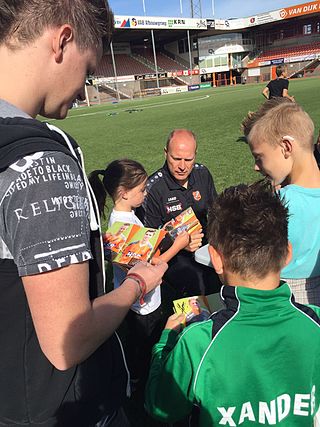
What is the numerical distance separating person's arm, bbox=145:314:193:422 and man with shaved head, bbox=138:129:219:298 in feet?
6.58

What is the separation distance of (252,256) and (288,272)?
92cm

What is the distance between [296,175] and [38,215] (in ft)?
5.74

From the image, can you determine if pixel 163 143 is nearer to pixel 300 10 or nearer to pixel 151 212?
pixel 151 212

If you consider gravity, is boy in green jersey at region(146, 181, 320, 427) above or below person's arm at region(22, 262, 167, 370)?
below

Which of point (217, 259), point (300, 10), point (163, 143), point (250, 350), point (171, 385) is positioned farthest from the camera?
point (300, 10)

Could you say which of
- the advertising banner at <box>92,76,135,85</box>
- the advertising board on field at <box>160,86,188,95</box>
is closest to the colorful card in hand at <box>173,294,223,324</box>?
the advertising banner at <box>92,76,135,85</box>

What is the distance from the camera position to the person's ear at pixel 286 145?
2.18 meters

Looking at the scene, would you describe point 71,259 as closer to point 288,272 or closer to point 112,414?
point 112,414

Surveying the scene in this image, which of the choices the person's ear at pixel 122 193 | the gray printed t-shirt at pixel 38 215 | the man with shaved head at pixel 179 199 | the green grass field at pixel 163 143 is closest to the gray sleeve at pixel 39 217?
the gray printed t-shirt at pixel 38 215

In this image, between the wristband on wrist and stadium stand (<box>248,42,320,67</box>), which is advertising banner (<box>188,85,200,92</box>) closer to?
stadium stand (<box>248,42,320,67</box>)

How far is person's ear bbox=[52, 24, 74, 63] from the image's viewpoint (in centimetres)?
97

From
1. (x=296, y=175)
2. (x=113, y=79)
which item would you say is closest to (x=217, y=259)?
(x=296, y=175)

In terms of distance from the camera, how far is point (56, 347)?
0.92 m

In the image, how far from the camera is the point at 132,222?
9.42 ft
